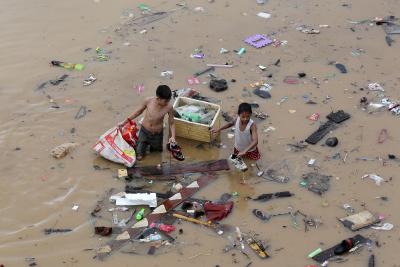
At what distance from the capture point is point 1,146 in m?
6.09

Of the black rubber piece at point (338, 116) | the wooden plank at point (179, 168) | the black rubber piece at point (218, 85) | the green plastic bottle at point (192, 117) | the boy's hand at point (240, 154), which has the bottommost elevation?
the wooden plank at point (179, 168)

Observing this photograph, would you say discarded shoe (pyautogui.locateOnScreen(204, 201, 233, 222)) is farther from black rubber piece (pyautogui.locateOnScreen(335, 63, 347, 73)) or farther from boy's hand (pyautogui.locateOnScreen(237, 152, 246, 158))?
black rubber piece (pyautogui.locateOnScreen(335, 63, 347, 73))

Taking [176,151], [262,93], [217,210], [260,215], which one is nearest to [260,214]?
[260,215]

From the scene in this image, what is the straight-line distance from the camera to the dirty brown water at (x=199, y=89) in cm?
484

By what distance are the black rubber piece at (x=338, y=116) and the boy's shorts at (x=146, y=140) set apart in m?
2.23

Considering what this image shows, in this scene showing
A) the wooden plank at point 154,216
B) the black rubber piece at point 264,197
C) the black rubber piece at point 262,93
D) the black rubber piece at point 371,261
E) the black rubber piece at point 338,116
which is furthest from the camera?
the black rubber piece at point 262,93

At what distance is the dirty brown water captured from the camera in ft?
15.9

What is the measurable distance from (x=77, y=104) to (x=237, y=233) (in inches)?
123

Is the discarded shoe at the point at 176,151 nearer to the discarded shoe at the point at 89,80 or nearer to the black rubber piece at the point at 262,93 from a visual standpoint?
the black rubber piece at the point at 262,93

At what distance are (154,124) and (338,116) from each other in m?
2.42

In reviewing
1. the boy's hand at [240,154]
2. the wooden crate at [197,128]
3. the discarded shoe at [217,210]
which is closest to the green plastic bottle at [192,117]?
the wooden crate at [197,128]

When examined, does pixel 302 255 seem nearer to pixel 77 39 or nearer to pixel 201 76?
pixel 201 76

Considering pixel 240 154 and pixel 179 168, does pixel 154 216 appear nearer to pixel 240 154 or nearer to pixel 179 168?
pixel 179 168

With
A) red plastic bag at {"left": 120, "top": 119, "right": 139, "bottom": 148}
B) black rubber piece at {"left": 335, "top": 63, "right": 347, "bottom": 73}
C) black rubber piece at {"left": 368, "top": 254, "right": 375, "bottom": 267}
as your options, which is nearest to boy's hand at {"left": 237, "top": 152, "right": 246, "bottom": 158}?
red plastic bag at {"left": 120, "top": 119, "right": 139, "bottom": 148}
